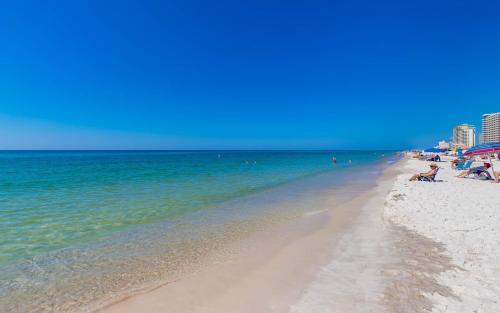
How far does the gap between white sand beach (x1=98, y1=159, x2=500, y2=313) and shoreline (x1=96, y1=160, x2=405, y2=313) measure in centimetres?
2

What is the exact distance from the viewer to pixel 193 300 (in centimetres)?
388

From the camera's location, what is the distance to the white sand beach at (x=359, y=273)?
3535 millimetres

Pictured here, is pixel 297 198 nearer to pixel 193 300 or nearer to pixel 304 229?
pixel 304 229

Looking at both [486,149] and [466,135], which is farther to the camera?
[466,135]

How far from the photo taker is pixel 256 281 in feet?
14.4

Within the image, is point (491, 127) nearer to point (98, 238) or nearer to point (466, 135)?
point (466, 135)

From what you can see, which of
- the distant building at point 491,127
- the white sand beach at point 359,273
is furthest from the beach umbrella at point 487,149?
the distant building at point 491,127

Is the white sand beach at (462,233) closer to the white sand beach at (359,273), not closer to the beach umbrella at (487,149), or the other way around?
the white sand beach at (359,273)

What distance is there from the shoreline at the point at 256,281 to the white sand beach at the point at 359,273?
0.05 ft

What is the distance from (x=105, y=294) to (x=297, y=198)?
10.00 m

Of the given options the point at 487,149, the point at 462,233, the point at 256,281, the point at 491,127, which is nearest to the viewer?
the point at 256,281

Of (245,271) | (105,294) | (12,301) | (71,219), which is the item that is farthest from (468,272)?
(71,219)

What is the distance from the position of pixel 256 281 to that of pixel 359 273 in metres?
1.77

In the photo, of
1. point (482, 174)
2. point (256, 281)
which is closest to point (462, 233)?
point (256, 281)
